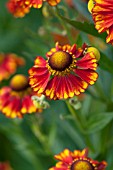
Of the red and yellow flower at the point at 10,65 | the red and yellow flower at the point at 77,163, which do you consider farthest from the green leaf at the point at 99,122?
the red and yellow flower at the point at 10,65

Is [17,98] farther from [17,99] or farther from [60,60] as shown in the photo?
[60,60]

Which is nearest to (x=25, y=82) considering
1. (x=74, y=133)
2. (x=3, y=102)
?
(x=3, y=102)

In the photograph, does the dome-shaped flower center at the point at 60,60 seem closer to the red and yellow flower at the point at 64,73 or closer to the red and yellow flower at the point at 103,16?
the red and yellow flower at the point at 64,73

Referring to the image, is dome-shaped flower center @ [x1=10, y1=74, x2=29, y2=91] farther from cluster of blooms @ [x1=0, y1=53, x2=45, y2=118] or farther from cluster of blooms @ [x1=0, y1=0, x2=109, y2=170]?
cluster of blooms @ [x1=0, y1=0, x2=109, y2=170]

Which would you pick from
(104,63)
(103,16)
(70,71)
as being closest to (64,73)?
(70,71)

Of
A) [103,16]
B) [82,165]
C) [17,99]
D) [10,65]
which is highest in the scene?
[10,65]
